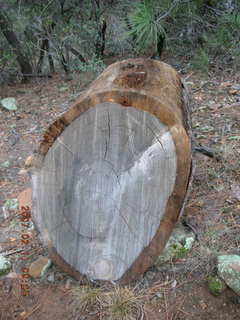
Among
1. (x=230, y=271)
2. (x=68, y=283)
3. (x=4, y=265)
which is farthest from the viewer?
(x=4, y=265)

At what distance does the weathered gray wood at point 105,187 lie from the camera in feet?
5.59

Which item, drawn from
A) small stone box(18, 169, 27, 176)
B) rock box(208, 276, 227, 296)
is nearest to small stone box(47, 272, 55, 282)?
rock box(208, 276, 227, 296)

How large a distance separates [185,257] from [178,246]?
8 cm

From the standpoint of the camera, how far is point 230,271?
5.63 ft

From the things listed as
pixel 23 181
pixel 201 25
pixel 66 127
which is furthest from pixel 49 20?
pixel 66 127

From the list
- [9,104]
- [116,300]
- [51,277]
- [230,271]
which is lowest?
[9,104]

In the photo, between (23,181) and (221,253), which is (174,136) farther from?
(23,181)

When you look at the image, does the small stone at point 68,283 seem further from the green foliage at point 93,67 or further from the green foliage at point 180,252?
the green foliage at point 93,67

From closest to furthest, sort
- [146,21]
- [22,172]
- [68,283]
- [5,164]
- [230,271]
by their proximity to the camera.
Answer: [230,271] < [68,283] < [22,172] < [5,164] < [146,21]

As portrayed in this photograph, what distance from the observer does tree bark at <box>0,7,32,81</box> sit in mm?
4473

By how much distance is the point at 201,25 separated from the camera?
4.61m

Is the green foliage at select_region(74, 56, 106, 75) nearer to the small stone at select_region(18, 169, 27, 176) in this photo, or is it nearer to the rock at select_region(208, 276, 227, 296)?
the small stone at select_region(18, 169, 27, 176)

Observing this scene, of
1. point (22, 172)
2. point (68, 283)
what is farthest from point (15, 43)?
point (68, 283)

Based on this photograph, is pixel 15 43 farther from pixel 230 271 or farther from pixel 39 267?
pixel 230 271
